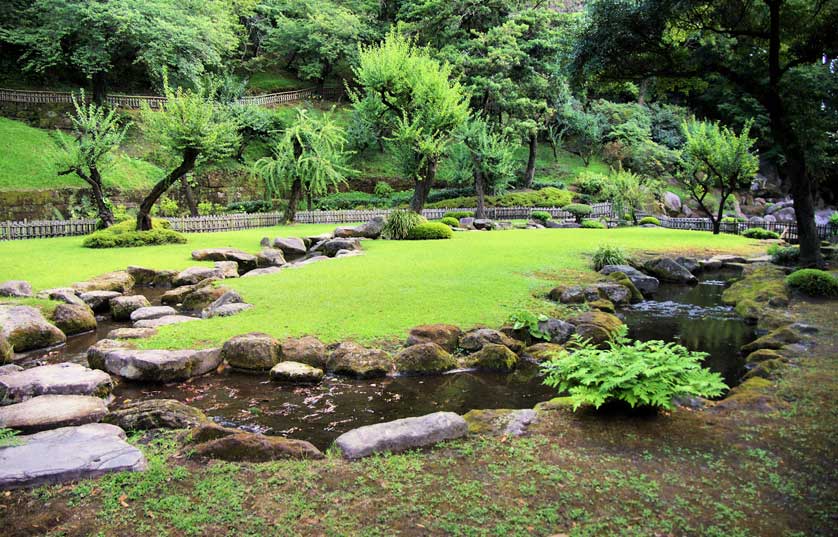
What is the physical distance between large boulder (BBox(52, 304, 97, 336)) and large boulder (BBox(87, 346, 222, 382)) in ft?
8.90

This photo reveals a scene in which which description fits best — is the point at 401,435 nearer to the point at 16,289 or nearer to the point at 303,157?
the point at 16,289

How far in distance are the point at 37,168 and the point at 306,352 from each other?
29.3 m

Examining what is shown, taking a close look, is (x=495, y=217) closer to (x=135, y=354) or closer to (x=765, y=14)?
(x=765, y=14)

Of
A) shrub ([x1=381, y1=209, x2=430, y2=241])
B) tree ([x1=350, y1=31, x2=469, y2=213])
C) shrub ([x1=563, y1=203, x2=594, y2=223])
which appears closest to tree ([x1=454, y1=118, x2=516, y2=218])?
shrub ([x1=563, y1=203, x2=594, y2=223])

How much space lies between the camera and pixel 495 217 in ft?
113

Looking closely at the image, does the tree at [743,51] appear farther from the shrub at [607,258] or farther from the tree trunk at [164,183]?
the tree trunk at [164,183]

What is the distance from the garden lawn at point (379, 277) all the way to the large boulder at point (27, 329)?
2.07 m

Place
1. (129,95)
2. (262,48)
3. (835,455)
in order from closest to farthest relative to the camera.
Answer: (835,455) → (129,95) → (262,48)

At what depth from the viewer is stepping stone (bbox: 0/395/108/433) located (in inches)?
204

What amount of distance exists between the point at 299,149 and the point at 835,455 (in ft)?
85.9

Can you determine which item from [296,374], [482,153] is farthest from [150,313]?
[482,153]

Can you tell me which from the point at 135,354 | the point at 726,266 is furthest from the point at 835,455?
the point at 726,266

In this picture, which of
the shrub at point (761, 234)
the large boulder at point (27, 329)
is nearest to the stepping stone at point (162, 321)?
the large boulder at point (27, 329)

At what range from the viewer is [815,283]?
1225 centimetres
